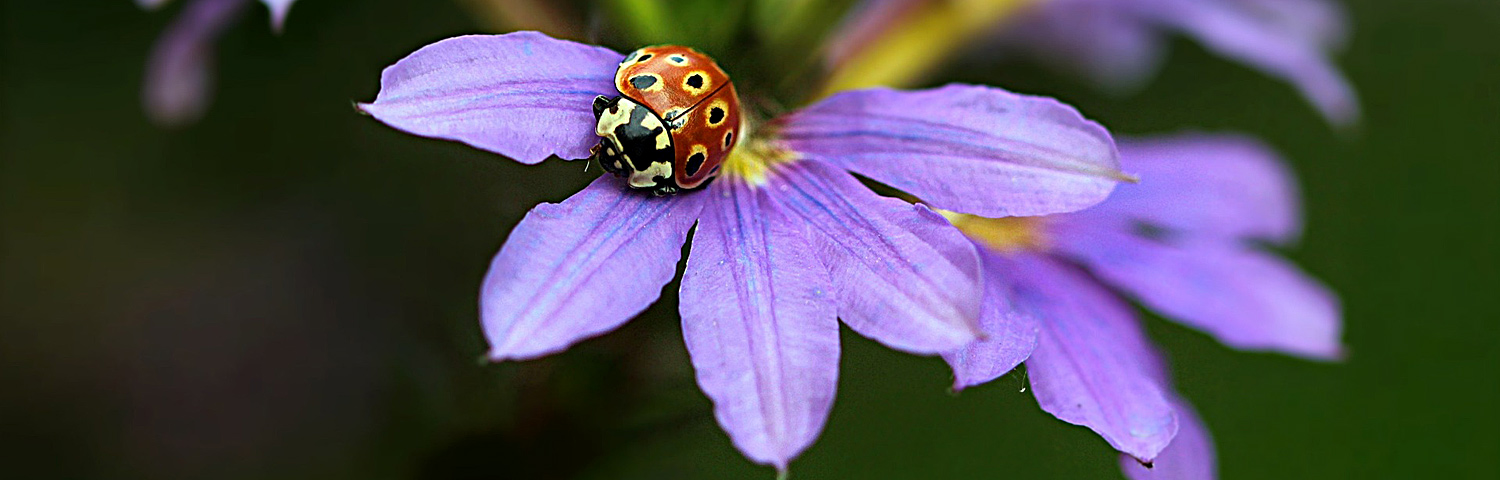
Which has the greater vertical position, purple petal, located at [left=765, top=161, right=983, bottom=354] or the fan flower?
purple petal, located at [left=765, top=161, right=983, bottom=354]

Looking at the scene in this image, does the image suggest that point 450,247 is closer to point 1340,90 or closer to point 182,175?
point 182,175

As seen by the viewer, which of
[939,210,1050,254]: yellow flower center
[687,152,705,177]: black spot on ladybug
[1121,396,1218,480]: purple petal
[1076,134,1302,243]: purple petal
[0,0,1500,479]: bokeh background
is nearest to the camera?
[687,152,705,177]: black spot on ladybug

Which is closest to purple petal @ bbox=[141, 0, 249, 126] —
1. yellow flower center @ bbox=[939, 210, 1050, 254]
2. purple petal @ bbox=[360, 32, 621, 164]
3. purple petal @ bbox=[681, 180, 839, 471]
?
purple petal @ bbox=[360, 32, 621, 164]

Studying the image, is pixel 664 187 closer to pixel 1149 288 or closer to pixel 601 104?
pixel 601 104

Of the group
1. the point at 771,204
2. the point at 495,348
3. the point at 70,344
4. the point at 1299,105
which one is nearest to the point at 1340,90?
the point at 771,204

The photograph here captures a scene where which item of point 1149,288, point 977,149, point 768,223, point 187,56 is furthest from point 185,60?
point 1149,288

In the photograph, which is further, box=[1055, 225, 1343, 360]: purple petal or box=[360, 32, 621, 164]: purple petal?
box=[1055, 225, 1343, 360]: purple petal

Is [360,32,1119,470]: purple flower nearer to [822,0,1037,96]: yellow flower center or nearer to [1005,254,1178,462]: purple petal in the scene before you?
[1005,254,1178,462]: purple petal
